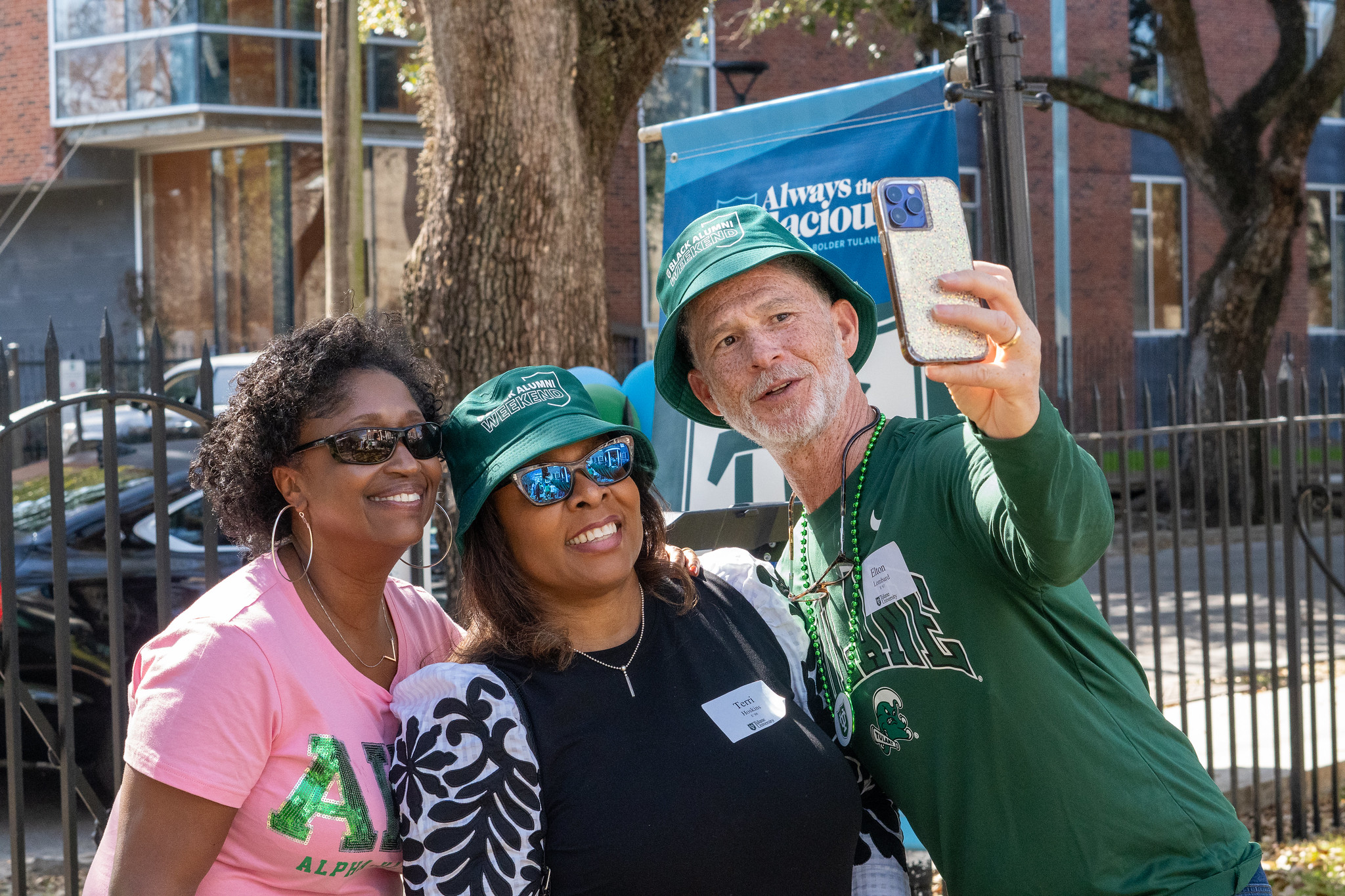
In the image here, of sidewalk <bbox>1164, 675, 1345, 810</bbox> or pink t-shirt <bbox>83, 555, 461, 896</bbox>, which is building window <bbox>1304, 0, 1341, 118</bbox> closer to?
sidewalk <bbox>1164, 675, 1345, 810</bbox>

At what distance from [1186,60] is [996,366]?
1518cm

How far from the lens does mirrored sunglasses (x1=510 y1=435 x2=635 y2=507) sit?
224 cm

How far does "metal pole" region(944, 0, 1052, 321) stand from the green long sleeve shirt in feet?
4.61

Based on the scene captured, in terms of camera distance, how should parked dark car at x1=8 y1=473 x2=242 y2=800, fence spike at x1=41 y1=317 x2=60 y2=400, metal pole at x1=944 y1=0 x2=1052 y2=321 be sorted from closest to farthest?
fence spike at x1=41 y1=317 x2=60 y2=400
metal pole at x1=944 y1=0 x2=1052 y2=321
parked dark car at x1=8 y1=473 x2=242 y2=800

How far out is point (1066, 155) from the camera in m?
22.2

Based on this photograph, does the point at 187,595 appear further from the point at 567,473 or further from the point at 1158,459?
the point at 1158,459

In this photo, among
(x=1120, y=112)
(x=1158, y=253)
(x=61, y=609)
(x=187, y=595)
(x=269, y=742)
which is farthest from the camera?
(x=1158, y=253)

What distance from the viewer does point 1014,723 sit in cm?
196

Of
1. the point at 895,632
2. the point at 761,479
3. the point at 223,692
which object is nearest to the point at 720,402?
the point at 895,632

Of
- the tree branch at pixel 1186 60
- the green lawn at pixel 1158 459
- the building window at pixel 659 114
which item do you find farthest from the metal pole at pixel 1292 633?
the building window at pixel 659 114

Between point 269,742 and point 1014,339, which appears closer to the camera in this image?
point 1014,339

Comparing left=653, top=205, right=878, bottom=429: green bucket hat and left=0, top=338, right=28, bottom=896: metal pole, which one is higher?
left=653, top=205, right=878, bottom=429: green bucket hat

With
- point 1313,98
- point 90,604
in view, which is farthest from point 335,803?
point 1313,98

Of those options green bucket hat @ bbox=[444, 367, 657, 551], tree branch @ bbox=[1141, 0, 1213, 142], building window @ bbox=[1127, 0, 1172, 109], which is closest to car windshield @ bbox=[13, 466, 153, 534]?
green bucket hat @ bbox=[444, 367, 657, 551]
